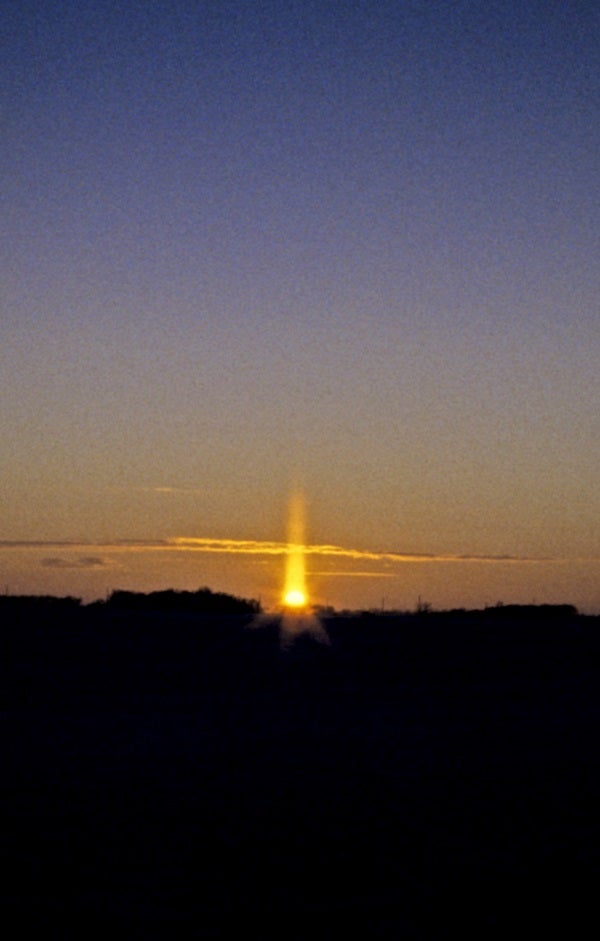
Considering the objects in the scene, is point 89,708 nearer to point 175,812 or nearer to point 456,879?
point 175,812

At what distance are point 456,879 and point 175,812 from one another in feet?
9.24

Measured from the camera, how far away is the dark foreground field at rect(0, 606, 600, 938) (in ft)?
24.1

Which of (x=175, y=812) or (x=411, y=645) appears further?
(x=411, y=645)

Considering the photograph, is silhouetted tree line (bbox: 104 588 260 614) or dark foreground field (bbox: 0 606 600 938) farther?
silhouetted tree line (bbox: 104 588 260 614)

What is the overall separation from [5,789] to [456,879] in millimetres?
4529

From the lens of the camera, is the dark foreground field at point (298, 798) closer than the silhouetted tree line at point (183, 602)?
Yes

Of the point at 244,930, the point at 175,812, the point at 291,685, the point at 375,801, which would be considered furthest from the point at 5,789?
the point at 291,685

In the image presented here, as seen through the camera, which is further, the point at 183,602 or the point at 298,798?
the point at 183,602

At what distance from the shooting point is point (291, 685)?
19.9m

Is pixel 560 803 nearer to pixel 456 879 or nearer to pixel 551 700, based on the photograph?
pixel 456 879

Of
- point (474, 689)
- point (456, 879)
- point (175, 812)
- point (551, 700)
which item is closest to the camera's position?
point (456, 879)

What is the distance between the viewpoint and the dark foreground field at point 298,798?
24.1ft

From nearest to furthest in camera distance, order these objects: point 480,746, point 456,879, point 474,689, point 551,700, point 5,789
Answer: point 456,879 < point 5,789 < point 480,746 < point 551,700 < point 474,689

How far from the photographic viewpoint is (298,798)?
416 inches
